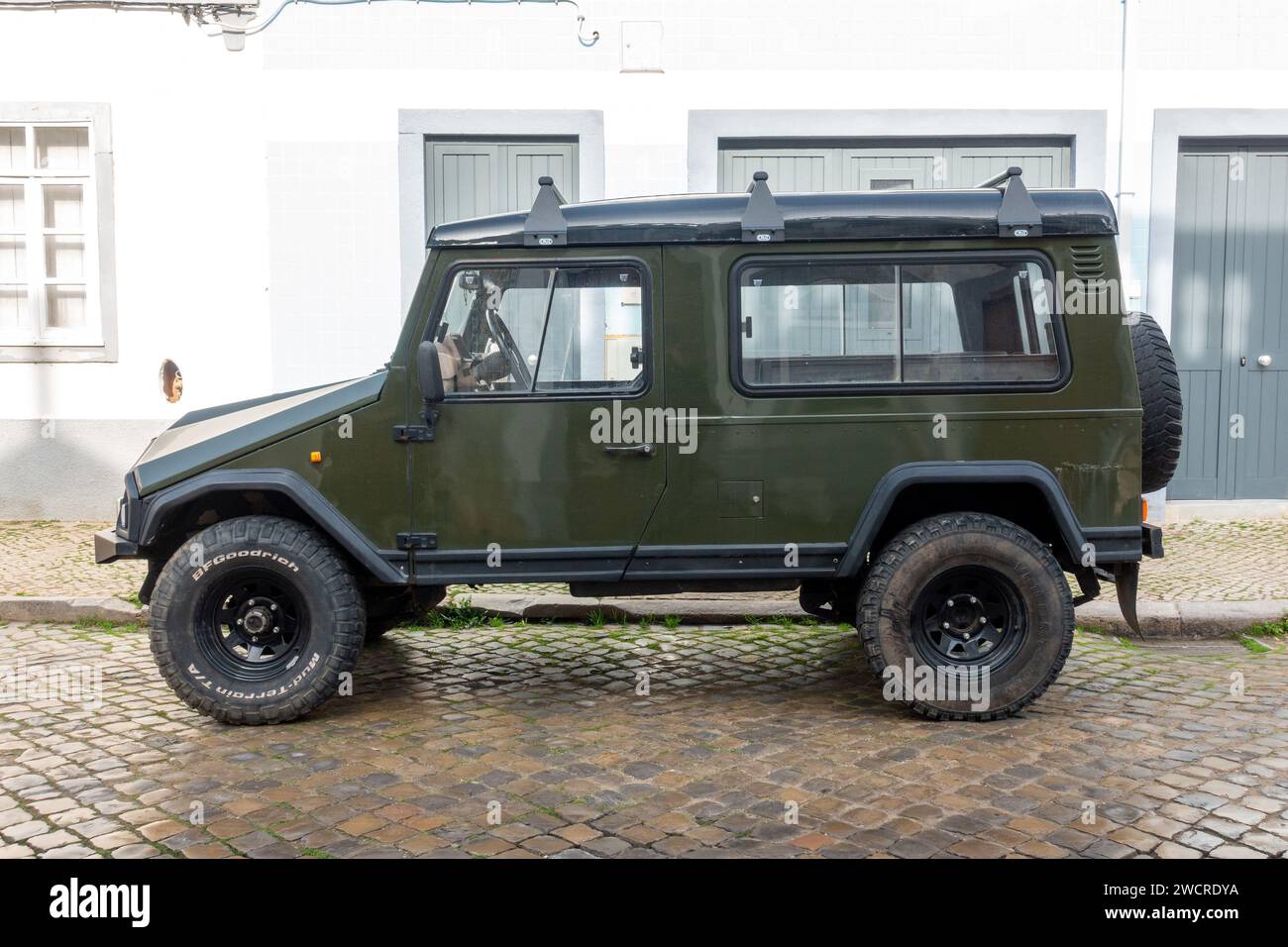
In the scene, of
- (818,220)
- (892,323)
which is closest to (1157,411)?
(892,323)

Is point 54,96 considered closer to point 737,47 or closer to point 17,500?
point 17,500

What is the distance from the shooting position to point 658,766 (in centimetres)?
447

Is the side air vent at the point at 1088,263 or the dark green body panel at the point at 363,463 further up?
the side air vent at the point at 1088,263

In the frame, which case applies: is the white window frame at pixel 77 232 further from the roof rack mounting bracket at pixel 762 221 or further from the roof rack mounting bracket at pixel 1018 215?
the roof rack mounting bracket at pixel 1018 215

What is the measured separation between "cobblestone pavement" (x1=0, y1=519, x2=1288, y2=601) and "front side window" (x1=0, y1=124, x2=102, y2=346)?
6.06 feet

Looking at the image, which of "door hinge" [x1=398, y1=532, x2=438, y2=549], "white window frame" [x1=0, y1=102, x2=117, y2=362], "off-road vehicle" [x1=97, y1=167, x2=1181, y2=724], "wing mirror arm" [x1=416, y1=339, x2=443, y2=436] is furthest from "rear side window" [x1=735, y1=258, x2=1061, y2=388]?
"white window frame" [x1=0, y1=102, x2=117, y2=362]

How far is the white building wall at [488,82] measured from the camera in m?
9.77

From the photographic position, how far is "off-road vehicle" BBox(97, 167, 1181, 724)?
4.97 m

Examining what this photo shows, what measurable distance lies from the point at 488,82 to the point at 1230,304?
670 centimetres

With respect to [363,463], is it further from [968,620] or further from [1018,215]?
[1018,215]

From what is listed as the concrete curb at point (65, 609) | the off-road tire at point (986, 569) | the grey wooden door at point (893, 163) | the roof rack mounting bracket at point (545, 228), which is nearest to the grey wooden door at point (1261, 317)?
the grey wooden door at point (893, 163)

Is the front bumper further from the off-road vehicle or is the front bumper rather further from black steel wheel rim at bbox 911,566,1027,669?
A: black steel wheel rim at bbox 911,566,1027,669

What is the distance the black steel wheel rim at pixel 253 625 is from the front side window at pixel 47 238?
6.27 meters

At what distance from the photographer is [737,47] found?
9805mm
